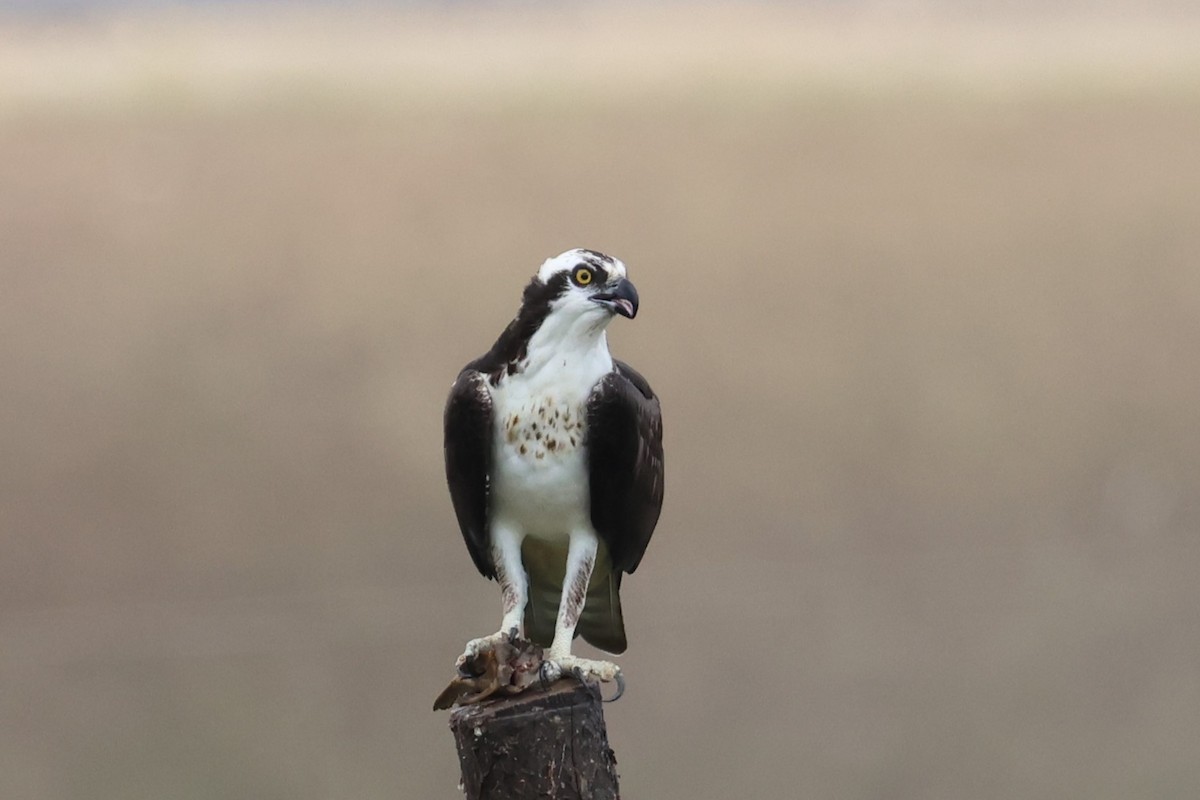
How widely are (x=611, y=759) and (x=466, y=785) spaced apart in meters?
0.27

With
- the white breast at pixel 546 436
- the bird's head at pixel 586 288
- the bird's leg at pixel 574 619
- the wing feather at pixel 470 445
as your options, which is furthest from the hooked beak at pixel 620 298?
the bird's leg at pixel 574 619

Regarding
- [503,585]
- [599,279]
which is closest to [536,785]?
[503,585]

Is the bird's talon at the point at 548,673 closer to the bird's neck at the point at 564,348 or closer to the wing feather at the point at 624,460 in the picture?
the wing feather at the point at 624,460

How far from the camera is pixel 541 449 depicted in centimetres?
278

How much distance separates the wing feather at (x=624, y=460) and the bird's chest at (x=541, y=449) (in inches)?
1.1

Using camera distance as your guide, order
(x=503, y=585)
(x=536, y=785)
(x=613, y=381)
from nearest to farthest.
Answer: (x=536, y=785), (x=613, y=381), (x=503, y=585)

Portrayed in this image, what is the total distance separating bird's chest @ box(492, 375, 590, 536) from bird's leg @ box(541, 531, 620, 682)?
0.31 feet

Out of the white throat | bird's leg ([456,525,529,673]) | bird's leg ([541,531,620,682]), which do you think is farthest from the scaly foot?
the white throat

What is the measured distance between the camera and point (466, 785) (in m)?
2.67

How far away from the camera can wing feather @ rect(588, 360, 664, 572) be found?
9.05 ft

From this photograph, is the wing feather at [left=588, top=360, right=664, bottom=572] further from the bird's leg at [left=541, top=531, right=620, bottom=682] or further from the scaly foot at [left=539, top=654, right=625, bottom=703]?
the scaly foot at [left=539, top=654, right=625, bottom=703]

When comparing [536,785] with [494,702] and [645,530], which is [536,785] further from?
[645,530]

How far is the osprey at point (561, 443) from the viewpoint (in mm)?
2752

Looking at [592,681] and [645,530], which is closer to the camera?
[592,681]
